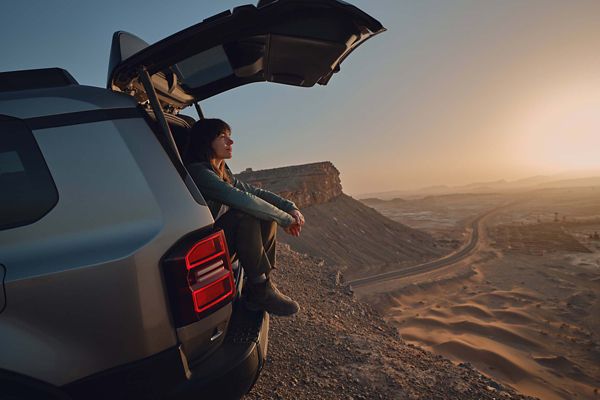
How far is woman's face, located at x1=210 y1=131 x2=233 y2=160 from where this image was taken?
2402mm

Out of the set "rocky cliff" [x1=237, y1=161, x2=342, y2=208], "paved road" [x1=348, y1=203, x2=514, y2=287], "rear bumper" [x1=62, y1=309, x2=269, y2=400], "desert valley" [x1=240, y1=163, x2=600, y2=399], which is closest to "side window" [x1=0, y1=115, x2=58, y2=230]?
"rear bumper" [x1=62, y1=309, x2=269, y2=400]

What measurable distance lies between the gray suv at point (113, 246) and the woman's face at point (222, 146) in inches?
29.3

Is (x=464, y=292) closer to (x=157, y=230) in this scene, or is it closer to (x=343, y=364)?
(x=343, y=364)

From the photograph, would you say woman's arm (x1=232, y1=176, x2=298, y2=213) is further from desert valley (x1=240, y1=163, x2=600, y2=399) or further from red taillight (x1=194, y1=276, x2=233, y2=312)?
desert valley (x1=240, y1=163, x2=600, y2=399)

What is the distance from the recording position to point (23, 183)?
1349mm

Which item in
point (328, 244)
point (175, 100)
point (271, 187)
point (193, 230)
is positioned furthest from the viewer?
point (271, 187)

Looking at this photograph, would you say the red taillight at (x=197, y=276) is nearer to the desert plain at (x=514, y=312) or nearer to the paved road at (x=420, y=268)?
the desert plain at (x=514, y=312)

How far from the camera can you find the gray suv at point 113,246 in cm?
119

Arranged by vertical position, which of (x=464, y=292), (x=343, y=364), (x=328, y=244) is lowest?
(x=464, y=292)

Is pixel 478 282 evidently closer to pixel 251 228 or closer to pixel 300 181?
pixel 300 181

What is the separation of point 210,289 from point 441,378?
3.22 metres

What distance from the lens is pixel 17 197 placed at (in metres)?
1.32

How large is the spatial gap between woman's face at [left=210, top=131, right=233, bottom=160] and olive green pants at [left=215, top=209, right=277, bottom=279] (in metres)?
0.57

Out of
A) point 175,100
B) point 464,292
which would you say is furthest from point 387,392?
point 464,292
